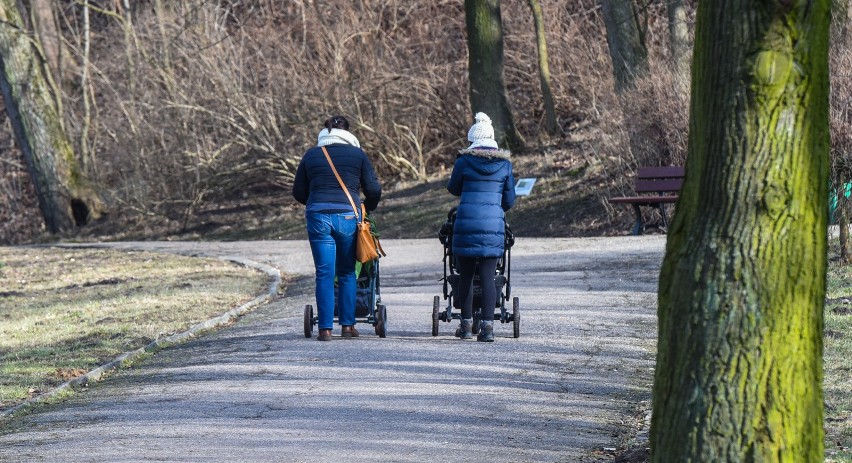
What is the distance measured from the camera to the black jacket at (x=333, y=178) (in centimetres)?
1098

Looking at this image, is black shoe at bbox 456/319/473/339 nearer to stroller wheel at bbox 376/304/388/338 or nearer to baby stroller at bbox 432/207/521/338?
baby stroller at bbox 432/207/521/338

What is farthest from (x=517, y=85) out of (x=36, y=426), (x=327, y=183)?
(x=36, y=426)

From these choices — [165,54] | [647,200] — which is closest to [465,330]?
[647,200]

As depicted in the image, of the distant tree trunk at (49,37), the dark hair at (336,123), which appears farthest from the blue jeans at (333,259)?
the distant tree trunk at (49,37)

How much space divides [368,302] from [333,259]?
67cm

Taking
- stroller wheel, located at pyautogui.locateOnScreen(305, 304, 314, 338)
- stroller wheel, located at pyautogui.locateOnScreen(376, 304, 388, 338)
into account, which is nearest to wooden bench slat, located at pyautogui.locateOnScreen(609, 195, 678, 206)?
stroller wheel, located at pyautogui.locateOnScreen(376, 304, 388, 338)

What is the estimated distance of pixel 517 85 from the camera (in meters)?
32.4

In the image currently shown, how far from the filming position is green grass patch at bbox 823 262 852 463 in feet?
21.4

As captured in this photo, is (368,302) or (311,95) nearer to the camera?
(368,302)

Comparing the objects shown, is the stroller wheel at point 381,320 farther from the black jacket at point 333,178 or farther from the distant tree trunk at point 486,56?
the distant tree trunk at point 486,56

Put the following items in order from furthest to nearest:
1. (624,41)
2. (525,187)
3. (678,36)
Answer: (624,41)
(678,36)
(525,187)

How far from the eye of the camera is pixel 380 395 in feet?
28.1

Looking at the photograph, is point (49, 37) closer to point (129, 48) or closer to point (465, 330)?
point (129, 48)

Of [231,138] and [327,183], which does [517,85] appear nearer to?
[231,138]
